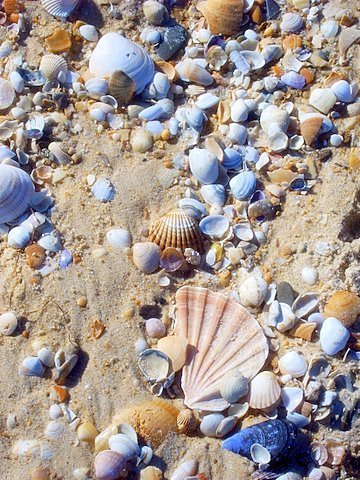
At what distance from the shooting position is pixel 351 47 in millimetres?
3387

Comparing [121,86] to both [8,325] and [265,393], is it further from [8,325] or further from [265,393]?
[265,393]

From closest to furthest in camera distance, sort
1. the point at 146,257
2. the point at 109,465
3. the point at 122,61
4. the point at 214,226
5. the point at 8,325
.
→ the point at 109,465 → the point at 8,325 → the point at 146,257 → the point at 214,226 → the point at 122,61

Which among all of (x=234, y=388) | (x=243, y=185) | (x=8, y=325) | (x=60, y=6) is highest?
(x=60, y=6)

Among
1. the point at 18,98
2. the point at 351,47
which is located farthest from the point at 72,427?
the point at 351,47

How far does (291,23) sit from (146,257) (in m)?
1.68

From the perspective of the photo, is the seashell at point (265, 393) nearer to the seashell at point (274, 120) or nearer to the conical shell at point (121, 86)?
the seashell at point (274, 120)

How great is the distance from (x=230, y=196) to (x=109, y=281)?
2.55ft

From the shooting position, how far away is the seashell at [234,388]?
8.55 feet

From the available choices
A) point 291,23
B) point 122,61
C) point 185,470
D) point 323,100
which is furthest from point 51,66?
point 185,470

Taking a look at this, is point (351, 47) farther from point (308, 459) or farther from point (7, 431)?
point (7, 431)

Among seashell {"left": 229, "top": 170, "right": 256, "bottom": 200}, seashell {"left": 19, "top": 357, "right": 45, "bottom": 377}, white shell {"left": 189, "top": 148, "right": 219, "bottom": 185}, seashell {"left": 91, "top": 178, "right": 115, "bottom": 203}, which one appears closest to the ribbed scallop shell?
seashell {"left": 91, "top": 178, "right": 115, "bottom": 203}

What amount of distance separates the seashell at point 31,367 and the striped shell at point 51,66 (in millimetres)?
1591

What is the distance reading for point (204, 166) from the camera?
9.94 ft

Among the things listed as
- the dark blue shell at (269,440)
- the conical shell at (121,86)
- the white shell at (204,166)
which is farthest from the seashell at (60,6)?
the dark blue shell at (269,440)
